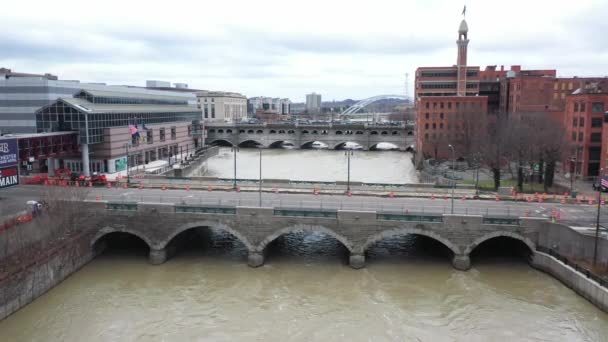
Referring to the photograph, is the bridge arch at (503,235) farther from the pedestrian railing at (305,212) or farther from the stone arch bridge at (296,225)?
the pedestrian railing at (305,212)

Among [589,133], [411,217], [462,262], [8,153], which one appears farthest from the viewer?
[589,133]

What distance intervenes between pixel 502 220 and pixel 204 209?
2395cm

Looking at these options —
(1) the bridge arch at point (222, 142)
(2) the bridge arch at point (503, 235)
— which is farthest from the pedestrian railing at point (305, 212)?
(1) the bridge arch at point (222, 142)

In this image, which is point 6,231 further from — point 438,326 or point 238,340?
point 438,326

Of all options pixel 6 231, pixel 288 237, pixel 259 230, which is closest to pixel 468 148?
pixel 288 237

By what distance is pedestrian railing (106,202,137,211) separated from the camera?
40625mm

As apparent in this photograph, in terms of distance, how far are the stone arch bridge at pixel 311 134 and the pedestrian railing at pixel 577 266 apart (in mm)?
96406

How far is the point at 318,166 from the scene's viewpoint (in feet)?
323

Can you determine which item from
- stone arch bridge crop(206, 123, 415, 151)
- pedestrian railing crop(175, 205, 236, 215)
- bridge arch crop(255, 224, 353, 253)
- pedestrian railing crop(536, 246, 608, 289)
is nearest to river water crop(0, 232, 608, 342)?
pedestrian railing crop(536, 246, 608, 289)

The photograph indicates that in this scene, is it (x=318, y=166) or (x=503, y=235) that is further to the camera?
(x=318, y=166)

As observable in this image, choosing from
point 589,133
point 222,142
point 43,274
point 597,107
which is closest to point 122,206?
point 43,274

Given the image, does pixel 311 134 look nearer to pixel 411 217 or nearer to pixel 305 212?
pixel 305 212

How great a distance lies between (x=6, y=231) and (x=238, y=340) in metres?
18.2

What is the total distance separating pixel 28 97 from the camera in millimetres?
73562
